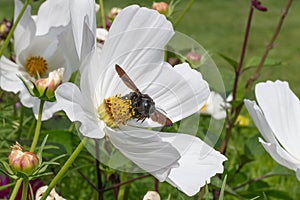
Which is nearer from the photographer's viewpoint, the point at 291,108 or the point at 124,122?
the point at 124,122

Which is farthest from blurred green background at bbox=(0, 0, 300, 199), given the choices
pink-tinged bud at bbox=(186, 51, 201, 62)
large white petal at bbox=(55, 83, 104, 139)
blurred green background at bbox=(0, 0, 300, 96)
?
large white petal at bbox=(55, 83, 104, 139)

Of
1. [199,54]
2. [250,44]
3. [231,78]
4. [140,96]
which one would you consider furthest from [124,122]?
[250,44]

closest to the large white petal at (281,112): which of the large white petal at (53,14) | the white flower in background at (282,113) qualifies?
the white flower in background at (282,113)

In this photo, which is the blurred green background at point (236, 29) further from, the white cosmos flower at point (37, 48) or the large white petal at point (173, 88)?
the large white petal at point (173, 88)

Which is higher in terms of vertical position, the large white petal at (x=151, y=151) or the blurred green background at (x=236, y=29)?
the large white petal at (x=151, y=151)

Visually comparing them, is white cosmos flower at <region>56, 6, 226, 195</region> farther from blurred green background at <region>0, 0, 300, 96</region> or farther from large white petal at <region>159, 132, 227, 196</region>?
blurred green background at <region>0, 0, 300, 96</region>

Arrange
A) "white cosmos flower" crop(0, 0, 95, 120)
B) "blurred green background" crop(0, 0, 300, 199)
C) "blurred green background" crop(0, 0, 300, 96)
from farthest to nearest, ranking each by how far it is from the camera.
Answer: "blurred green background" crop(0, 0, 300, 96)
"blurred green background" crop(0, 0, 300, 199)
"white cosmos flower" crop(0, 0, 95, 120)

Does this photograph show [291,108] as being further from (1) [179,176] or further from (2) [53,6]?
(2) [53,6]
